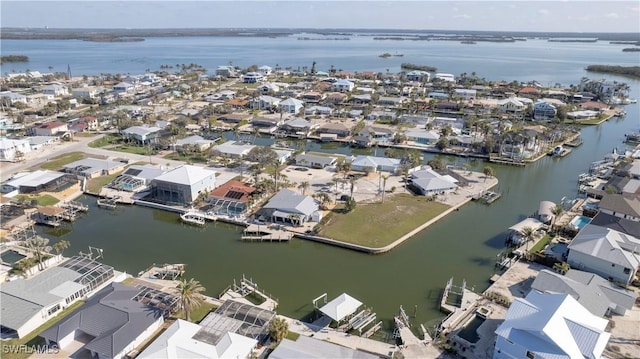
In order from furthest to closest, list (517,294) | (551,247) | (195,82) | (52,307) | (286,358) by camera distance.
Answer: (195,82)
(551,247)
(517,294)
(52,307)
(286,358)

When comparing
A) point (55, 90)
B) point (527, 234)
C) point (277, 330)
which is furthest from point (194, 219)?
point (55, 90)

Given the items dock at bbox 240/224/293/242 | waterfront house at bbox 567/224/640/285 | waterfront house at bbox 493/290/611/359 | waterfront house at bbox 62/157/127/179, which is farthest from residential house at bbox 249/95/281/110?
waterfront house at bbox 493/290/611/359

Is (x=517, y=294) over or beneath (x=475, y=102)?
beneath

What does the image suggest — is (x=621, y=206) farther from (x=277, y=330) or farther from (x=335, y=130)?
(x=335, y=130)

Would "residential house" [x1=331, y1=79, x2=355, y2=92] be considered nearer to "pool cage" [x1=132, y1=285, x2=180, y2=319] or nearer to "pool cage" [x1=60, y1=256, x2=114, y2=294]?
"pool cage" [x1=60, y1=256, x2=114, y2=294]

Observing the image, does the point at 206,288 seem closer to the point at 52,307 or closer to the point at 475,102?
the point at 52,307

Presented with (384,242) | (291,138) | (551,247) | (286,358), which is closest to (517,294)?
(551,247)

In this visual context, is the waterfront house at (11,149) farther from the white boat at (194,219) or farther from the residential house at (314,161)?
the residential house at (314,161)

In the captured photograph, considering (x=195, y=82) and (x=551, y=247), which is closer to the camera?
(x=551, y=247)
